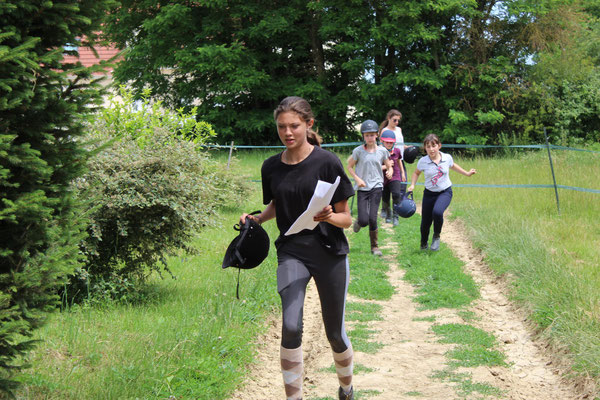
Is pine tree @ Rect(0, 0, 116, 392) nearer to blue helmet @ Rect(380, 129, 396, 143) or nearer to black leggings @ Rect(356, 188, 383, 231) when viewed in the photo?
black leggings @ Rect(356, 188, 383, 231)

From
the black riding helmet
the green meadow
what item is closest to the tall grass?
the green meadow

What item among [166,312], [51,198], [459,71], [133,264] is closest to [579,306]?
[166,312]

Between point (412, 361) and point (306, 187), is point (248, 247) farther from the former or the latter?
point (412, 361)

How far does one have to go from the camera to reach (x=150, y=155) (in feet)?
23.3

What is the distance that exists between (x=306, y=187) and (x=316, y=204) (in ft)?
0.79

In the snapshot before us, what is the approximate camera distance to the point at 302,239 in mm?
4605

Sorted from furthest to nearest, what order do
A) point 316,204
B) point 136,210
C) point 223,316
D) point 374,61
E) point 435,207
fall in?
point 374,61 → point 435,207 → point 136,210 → point 223,316 → point 316,204

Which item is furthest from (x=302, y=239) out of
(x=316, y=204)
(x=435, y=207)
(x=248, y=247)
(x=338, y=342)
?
(x=435, y=207)

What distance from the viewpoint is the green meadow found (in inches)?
189

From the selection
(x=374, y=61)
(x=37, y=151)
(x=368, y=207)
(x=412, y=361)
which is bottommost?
(x=412, y=361)

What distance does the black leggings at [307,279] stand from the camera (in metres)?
4.51

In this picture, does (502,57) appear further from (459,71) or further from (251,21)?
(251,21)

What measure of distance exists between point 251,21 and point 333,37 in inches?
151

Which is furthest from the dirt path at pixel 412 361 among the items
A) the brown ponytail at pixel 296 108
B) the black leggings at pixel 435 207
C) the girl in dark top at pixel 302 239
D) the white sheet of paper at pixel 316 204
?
the brown ponytail at pixel 296 108
